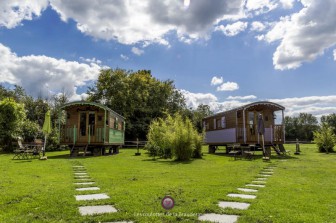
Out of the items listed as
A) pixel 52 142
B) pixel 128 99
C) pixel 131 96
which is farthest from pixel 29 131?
pixel 131 96

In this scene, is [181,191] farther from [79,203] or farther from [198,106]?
[198,106]

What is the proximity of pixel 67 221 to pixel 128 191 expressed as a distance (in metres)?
2.01

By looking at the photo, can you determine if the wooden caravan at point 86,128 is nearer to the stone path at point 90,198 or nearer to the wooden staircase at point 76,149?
the wooden staircase at point 76,149

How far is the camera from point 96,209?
438 cm

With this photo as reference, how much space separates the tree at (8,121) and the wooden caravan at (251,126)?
14.8 meters

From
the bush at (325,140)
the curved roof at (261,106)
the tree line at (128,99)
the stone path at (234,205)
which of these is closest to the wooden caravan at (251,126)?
the curved roof at (261,106)

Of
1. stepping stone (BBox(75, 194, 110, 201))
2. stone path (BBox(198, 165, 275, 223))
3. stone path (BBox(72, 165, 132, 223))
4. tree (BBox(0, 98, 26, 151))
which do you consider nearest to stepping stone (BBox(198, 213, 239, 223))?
stone path (BBox(198, 165, 275, 223))

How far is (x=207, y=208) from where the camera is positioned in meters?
4.43

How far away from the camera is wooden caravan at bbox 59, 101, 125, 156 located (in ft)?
58.8

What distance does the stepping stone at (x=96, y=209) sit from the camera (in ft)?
13.8

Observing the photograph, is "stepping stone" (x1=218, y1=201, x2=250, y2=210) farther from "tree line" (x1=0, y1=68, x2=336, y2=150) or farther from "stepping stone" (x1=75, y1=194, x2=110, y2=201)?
"tree line" (x1=0, y1=68, x2=336, y2=150)

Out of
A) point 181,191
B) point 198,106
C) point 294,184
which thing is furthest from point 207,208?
point 198,106

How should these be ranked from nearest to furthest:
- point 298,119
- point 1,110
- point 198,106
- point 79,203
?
point 79,203 < point 1,110 < point 198,106 < point 298,119

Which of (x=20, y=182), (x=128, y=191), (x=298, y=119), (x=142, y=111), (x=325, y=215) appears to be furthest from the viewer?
(x=298, y=119)
